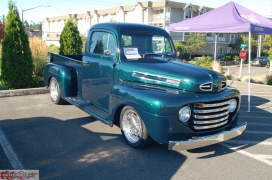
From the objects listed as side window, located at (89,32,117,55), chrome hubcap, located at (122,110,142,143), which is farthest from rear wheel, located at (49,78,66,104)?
chrome hubcap, located at (122,110,142,143)

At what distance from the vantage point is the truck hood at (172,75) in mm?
3934

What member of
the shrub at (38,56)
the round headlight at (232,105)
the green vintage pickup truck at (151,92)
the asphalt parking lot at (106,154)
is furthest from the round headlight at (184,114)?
the shrub at (38,56)

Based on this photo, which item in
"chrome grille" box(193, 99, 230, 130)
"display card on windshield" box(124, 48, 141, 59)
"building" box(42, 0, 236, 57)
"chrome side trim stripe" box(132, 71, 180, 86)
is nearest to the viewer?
"chrome grille" box(193, 99, 230, 130)

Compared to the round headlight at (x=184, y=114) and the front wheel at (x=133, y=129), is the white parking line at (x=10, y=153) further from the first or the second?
the round headlight at (x=184, y=114)

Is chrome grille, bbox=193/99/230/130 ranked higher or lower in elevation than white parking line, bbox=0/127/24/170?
higher

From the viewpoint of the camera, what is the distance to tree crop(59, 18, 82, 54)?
11.0m

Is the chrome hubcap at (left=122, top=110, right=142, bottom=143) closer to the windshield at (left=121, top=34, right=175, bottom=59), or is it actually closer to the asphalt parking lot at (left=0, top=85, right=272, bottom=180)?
the asphalt parking lot at (left=0, top=85, right=272, bottom=180)

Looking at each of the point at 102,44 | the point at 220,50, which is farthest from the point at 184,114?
the point at 220,50

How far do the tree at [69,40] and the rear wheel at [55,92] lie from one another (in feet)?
13.8

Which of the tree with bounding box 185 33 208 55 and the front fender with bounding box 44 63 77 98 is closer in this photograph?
the front fender with bounding box 44 63 77 98

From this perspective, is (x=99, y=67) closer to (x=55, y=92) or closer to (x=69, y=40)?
(x=55, y=92)

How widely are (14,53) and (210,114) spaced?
22.1 ft

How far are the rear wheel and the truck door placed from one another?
45.3 inches

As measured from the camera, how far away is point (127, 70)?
4539mm
